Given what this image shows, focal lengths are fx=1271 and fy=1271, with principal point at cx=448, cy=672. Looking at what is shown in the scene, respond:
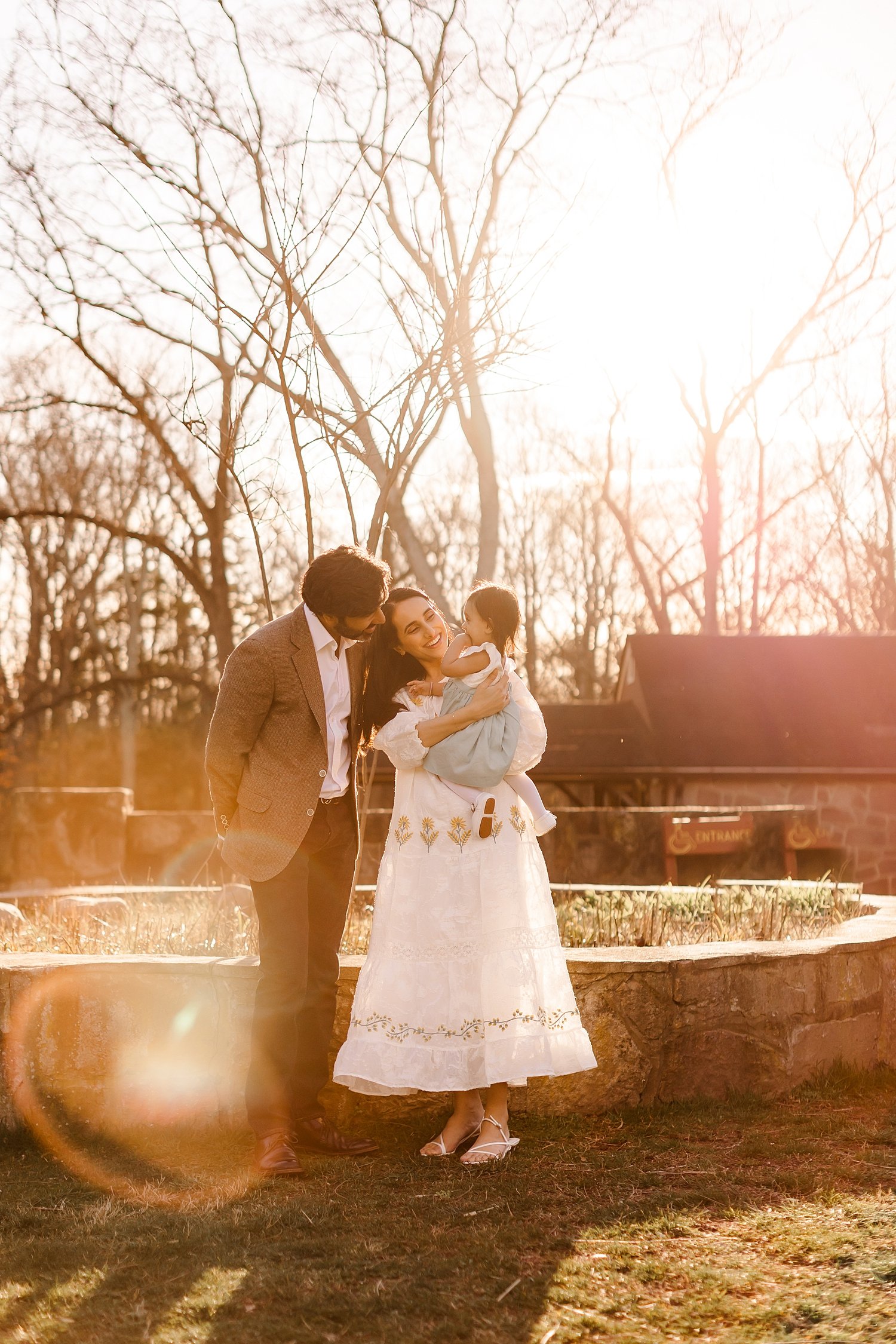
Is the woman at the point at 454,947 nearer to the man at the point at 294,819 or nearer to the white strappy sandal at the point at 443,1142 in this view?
the white strappy sandal at the point at 443,1142

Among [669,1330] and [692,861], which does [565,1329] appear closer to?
[669,1330]

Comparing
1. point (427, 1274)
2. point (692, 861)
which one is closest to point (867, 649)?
point (692, 861)

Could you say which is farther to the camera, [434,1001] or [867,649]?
[867,649]

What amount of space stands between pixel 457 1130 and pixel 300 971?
73 cm

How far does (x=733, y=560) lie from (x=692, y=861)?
21.8 metres

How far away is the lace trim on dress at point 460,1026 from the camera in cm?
391

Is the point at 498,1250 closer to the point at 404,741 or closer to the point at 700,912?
the point at 404,741

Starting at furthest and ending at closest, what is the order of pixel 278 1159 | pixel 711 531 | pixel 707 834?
pixel 711 531, pixel 707 834, pixel 278 1159

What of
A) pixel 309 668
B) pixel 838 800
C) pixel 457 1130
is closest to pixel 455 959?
pixel 457 1130

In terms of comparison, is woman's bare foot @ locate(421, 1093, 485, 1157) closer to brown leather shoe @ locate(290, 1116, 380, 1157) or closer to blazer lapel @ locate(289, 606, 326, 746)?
brown leather shoe @ locate(290, 1116, 380, 1157)

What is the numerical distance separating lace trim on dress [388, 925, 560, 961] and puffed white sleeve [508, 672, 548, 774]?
53cm

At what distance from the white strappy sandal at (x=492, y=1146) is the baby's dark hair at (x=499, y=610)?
151 cm

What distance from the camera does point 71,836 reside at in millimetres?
13469

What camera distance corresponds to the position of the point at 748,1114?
14.6ft
